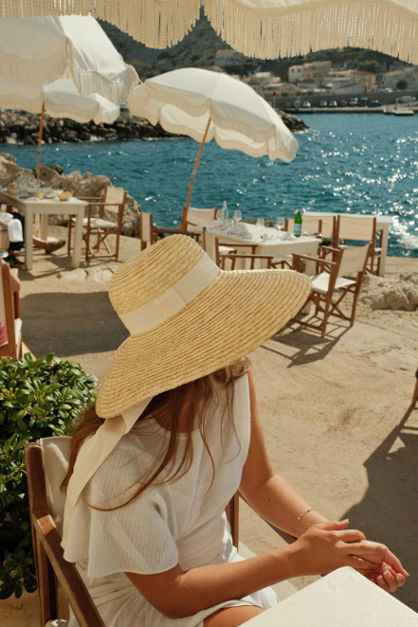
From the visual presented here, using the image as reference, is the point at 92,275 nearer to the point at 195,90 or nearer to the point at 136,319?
the point at 195,90

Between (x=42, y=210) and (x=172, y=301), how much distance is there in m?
6.99

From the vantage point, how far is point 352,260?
644 centimetres

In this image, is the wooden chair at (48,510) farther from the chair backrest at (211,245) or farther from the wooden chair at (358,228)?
the wooden chair at (358,228)

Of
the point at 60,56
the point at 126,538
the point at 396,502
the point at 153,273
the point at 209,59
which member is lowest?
the point at 396,502

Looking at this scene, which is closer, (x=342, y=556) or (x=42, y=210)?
(x=342, y=556)

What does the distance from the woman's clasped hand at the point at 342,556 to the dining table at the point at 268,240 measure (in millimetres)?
5624

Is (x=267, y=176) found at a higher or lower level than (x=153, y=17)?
lower

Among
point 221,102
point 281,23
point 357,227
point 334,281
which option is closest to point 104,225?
point 221,102

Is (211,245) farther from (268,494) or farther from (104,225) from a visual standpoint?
(268,494)

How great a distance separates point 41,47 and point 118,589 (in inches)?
237

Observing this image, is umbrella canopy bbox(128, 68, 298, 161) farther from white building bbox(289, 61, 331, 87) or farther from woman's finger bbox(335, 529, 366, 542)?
white building bbox(289, 61, 331, 87)

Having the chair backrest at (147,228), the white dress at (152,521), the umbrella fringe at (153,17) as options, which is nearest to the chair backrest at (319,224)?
the chair backrest at (147,228)

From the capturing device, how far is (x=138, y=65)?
403 feet

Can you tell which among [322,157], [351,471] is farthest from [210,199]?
[351,471]
